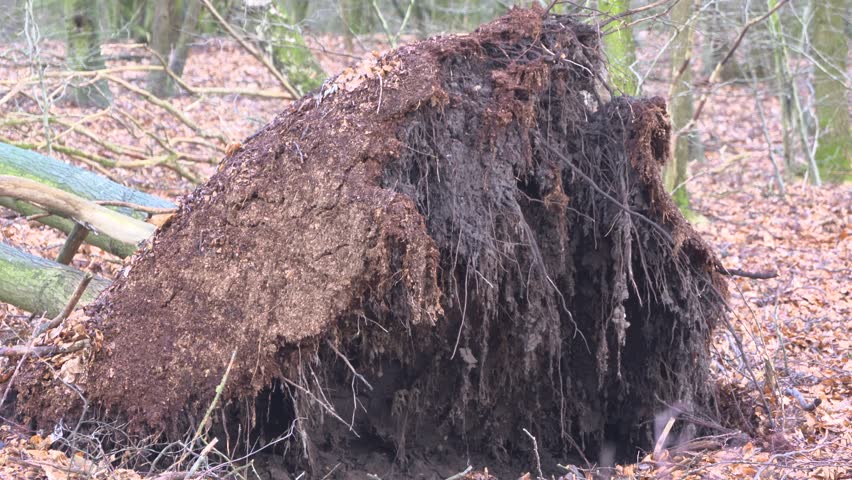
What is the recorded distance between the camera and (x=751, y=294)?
773cm

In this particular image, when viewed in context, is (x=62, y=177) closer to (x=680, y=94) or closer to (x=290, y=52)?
(x=290, y=52)

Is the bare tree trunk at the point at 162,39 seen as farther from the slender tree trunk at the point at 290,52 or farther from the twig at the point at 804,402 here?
the twig at the point at 804,402

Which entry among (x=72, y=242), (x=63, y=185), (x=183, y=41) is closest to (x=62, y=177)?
(x=63, y=185)

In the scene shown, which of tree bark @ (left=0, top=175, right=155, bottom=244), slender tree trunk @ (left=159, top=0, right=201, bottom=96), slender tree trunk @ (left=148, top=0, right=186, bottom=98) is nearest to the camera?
tree bark @ (left=0, top=175, right=155, bottom=244)

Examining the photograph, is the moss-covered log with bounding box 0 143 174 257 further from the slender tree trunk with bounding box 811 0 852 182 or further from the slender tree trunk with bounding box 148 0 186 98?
the slender tree trunk with bounding box 811 0 852 182

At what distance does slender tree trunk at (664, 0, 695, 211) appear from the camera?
9039mm

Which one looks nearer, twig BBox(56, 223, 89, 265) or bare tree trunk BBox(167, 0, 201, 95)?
twig BBox(56, 223, 89, 265)

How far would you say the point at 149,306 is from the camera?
4.17 m

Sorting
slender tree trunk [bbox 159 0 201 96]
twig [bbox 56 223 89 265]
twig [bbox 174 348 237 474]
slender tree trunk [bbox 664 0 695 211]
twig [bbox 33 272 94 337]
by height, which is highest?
slender tree trunk [bbox 159 0 201 96]

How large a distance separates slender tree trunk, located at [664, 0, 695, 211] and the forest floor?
0.67 m

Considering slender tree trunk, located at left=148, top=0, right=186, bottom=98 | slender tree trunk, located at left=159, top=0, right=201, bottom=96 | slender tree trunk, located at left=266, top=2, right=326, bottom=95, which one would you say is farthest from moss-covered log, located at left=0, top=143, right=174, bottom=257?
slender tree trunk, located at left=148, top=0, right=186, bottom=98

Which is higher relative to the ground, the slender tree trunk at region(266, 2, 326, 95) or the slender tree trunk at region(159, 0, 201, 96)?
the slender tree trunk at region(159, 0, 201, 96)

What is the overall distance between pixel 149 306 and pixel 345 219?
1188 millimetres

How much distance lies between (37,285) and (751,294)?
6325 mm
